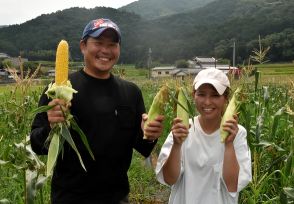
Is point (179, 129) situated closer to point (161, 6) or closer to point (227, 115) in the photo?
point (227, 115)

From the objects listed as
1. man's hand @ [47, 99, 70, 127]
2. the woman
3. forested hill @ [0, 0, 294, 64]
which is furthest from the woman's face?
forested hill @ [0, 0, 294, 64]

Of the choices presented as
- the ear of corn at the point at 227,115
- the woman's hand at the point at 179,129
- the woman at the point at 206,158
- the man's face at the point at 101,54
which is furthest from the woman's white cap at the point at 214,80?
the man's face at the point at 101,54

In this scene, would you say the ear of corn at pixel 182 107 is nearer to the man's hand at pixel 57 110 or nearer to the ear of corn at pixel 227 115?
the ear of corn at pixel 227 115

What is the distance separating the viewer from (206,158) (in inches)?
101

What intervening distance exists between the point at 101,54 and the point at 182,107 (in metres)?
0.81

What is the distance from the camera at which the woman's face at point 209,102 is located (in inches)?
99.0

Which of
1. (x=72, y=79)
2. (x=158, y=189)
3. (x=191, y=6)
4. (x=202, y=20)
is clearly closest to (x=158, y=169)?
(x=72, y=79)

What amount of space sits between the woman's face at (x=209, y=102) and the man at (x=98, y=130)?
15.4 inches

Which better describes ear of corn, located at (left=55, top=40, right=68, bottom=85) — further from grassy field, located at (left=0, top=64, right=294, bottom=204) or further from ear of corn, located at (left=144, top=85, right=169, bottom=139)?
ear of corn, located at (left=144, top=85, right=169, bottom=139)

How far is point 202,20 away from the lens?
101m

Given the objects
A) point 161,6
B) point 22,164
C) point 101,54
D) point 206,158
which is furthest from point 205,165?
point 161,6

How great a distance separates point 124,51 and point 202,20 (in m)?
41.7

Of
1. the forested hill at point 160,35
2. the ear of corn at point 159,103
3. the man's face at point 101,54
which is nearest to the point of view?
the ear of corn at point 159,103

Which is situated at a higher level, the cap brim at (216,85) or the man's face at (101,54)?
the man's face at (101,54)
